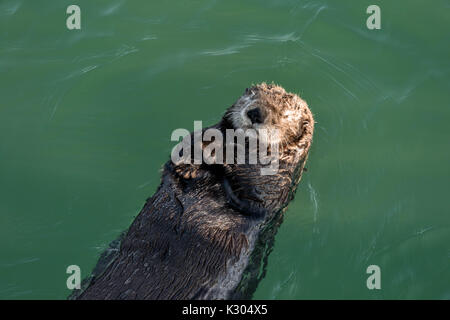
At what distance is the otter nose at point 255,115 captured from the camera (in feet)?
16.3

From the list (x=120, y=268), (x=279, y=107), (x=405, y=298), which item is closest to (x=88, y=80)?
(x=279, y=107)

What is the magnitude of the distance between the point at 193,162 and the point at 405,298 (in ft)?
7.91

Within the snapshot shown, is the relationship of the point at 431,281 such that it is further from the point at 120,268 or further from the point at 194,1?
the point at 194,1

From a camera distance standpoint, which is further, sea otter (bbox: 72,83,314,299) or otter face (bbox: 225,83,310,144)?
otter face (bbox: 225,83,310,144)

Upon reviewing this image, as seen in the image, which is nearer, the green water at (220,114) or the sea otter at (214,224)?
the sea otter at (214,224)

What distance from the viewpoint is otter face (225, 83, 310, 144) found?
16.4 ft

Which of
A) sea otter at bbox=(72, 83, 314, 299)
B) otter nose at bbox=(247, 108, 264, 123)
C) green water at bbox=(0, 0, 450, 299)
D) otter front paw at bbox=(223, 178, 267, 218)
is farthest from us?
green water at bbox=(0, 0, 450, 299)

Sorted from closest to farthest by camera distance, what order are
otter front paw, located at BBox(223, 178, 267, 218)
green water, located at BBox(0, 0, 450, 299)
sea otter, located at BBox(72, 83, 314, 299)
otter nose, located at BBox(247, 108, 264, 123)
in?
sea otter, located at BBox(72, 83, 314, 299)
otter front paw, located at BBox(223, 178, 267, 218)
otter nose, located at BBox(247, 108, 264, 123)
green water, located at BBox(0, 0, 450, 299)

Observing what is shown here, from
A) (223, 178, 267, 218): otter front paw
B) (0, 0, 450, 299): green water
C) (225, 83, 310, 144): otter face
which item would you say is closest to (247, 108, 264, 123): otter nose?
(225, 83, 310, 144): otter face

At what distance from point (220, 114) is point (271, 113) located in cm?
168

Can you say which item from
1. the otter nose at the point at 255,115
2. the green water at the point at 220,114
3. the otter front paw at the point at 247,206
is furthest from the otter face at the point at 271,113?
the green water at the point at 220,114

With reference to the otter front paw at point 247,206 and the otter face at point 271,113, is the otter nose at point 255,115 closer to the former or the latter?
the otter face at point 271,113

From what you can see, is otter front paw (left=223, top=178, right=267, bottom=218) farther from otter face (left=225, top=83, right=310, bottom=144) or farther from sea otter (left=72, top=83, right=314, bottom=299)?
otter face (left=225, top=83, right=310, bottom=144)

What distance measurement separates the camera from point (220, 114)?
6.64 m
